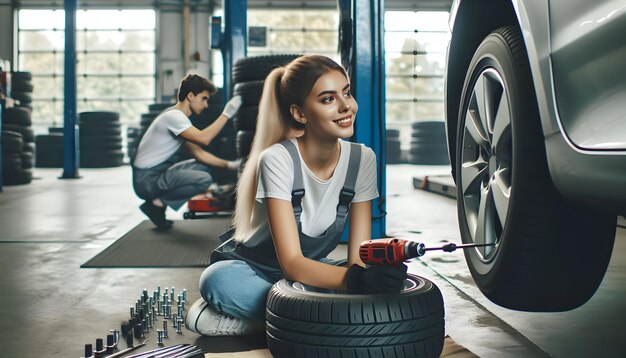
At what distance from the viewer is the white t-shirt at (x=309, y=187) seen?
181cm

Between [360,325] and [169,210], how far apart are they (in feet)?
15.1

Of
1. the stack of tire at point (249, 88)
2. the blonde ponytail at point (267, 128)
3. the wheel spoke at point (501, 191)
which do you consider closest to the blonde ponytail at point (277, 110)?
the blonde ponytail at point (267, 128)

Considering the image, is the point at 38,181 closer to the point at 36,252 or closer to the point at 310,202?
the point at 36,252

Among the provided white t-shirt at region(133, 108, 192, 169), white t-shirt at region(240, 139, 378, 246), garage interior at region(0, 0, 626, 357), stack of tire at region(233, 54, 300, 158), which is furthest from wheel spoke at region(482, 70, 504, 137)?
white t-shirt at region(133, 108, 192, 169)

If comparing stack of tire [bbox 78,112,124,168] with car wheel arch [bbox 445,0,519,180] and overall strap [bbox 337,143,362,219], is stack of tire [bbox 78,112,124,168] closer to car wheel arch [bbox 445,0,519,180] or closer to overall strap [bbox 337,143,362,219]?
car wheel arch [bbox 445,0,519,180]

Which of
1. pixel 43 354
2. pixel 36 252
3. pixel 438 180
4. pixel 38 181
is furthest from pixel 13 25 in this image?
pixel 43 354

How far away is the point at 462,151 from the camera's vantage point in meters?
2.04

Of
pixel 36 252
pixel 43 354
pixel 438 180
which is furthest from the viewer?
pixel 438 180

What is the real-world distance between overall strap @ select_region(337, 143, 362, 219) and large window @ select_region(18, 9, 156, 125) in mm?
13395

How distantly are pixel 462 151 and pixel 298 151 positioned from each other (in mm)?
524

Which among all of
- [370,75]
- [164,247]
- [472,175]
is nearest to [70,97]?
[164,247]

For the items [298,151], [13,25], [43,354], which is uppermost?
[13,25]

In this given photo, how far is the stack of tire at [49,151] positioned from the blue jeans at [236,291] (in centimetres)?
1128

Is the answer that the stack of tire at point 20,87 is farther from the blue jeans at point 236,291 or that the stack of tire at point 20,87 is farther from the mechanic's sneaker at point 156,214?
the blue jeans at point 236,291
